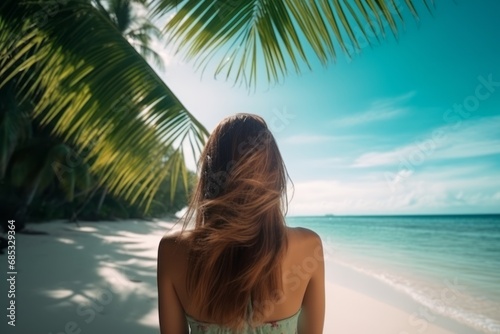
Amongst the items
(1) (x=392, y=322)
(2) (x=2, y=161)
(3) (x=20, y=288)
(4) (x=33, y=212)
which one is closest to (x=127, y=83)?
(3) (x=20, y=288)

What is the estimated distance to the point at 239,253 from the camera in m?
1.16

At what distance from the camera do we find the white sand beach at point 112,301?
4407 millimetres

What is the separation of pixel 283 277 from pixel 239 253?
209 millimetres

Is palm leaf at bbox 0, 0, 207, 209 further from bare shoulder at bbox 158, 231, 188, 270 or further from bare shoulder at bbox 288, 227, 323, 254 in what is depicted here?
bare shoulder at bbox 288, 227, 323, 254

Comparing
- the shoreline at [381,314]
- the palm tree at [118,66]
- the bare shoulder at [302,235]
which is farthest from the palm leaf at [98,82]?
the shoreline at [381,314]

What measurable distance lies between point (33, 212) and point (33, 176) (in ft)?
32.0

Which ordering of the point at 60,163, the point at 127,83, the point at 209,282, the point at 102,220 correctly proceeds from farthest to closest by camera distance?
the point at 102,220 → the point at 60,163 → the point at 127,83 → the point at 209,282

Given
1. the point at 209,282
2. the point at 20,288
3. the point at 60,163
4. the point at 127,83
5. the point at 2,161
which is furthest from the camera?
the point at 60,163

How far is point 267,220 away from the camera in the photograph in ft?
3.85

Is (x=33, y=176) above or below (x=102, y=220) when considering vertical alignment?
above

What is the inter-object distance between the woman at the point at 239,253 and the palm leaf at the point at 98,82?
1.74ft

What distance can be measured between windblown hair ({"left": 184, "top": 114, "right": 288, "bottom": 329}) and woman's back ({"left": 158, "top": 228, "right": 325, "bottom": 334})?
33 millimetres

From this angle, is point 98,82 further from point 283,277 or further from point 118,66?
point 283,277

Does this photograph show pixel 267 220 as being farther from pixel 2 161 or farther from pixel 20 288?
pixel 2 161
